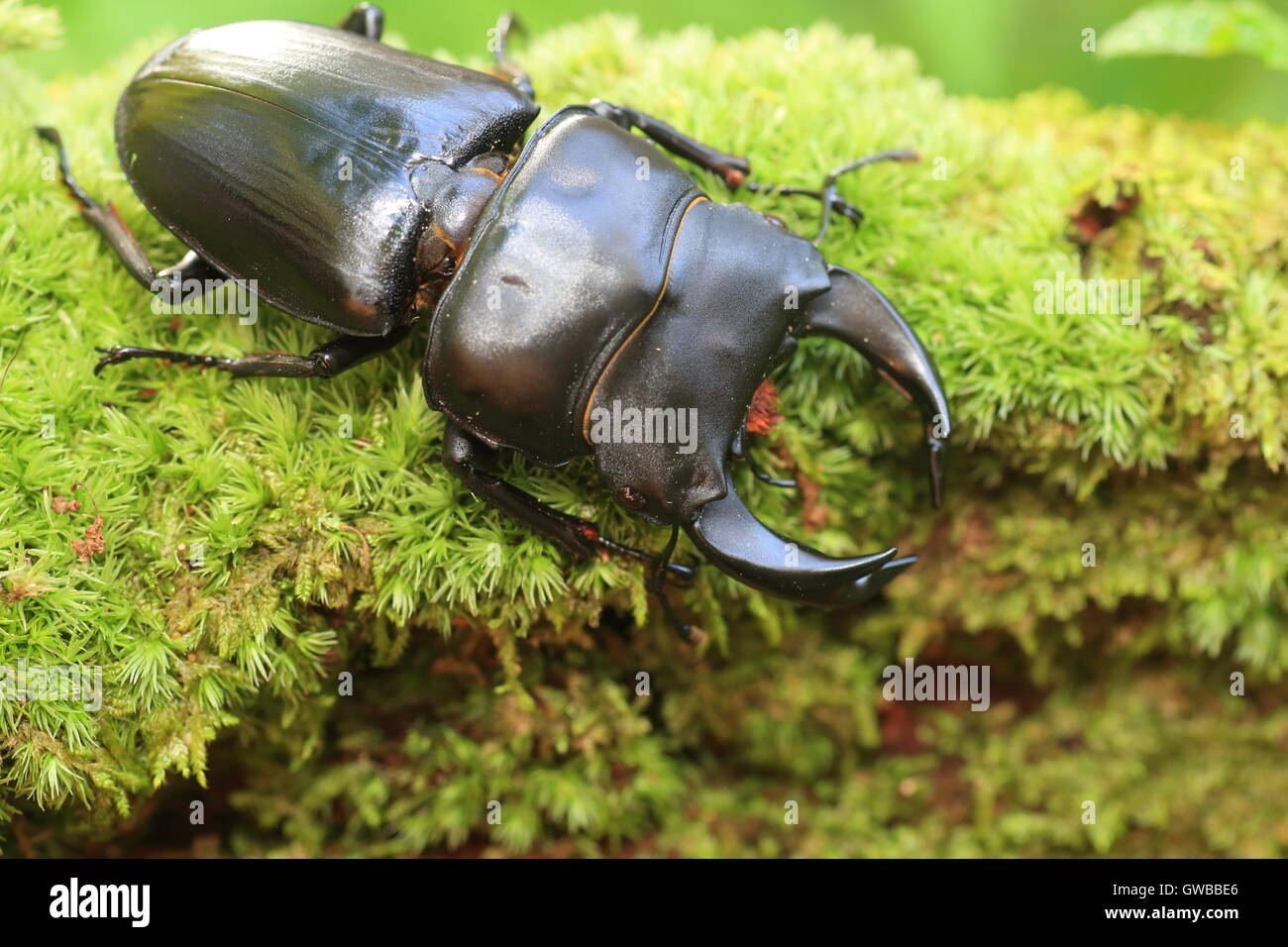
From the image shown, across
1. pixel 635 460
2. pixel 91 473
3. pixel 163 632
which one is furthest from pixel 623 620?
pixel 91 473

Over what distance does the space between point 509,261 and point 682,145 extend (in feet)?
2.45

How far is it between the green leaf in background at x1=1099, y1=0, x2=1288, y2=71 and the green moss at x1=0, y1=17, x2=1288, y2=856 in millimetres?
295

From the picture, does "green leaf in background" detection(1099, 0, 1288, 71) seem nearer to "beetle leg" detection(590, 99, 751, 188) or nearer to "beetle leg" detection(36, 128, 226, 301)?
"beetle leg" detection(590, 99, 751, 188)

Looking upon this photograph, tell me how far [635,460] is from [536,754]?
117 centimetres

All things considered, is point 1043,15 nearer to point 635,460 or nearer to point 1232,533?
point 1232,533

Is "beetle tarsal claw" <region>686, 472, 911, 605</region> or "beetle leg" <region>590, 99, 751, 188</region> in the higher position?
"beetle leg" <region>590, 99, 751, 188</region>

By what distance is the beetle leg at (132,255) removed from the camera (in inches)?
109

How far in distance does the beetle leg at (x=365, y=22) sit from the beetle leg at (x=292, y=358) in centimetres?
126

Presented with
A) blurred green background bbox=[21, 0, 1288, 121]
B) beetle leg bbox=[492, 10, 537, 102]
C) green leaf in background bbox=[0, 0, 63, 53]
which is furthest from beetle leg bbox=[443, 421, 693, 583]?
blurred green background bbox=[21, 0, 1288, 121]

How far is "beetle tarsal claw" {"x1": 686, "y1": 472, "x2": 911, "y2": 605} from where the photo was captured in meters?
2.22

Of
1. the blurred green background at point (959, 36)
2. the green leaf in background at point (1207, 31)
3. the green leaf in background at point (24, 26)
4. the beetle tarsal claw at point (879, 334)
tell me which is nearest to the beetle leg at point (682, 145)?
the beetle tarsal claw at point (879, 334)

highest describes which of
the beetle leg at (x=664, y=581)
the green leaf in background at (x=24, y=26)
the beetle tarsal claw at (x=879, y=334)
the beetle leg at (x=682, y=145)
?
the green leaf in background at (x=24, y=26)

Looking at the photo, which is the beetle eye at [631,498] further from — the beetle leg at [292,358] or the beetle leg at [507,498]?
the beetle leg at [292,358]

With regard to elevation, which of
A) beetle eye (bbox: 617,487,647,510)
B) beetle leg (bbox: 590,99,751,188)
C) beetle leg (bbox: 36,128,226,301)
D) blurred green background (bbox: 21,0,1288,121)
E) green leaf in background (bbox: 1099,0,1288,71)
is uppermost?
blurred green background (bbox: 21,0,1288,121)
